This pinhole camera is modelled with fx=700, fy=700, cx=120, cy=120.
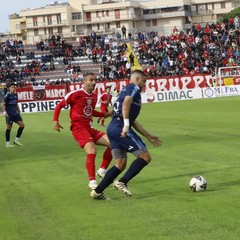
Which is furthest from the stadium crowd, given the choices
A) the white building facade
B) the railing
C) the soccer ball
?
the railing

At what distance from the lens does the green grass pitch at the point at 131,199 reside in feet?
27.8

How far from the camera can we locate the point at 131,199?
35.7ft

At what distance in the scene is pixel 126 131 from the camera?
10.6 metres

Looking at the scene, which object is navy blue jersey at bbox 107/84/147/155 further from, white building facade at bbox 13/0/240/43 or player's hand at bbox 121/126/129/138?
white building facade at bbox 13/0/240/43

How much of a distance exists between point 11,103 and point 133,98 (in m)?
13.3

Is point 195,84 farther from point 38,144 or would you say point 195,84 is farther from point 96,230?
point 96,230

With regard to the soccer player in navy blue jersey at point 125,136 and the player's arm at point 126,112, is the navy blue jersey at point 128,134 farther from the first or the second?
the player's arm at point 126,112

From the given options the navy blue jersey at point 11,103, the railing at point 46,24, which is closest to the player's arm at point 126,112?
the navy blue jersey at point 11,103

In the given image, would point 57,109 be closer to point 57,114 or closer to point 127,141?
point 57,114

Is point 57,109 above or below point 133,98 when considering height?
below

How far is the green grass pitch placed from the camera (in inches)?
334

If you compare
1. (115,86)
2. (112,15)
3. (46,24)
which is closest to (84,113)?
(115,86)

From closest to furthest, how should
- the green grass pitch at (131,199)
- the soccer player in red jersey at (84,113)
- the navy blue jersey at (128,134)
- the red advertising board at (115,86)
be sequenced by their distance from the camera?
1. the green grass pitch at (131,199)
2. the navy blue jersey at (128,134)
3. the soccer player in red jersey at (84,113)
4. the red advertising board at (115,86)

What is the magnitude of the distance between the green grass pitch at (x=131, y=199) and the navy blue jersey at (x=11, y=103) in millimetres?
3656
